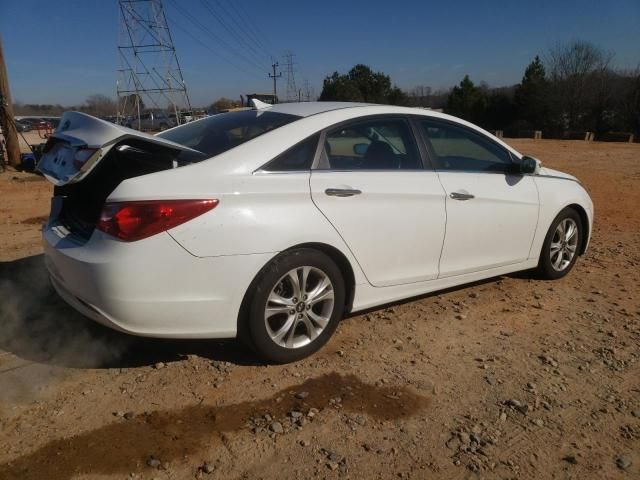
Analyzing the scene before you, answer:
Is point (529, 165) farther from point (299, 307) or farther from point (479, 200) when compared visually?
point (299, 307)

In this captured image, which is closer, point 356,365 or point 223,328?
point 223,328

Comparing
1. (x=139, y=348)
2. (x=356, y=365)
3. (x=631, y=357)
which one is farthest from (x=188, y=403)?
(x=631, y=357)

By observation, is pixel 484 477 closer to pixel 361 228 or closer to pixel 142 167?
pixel 361 228

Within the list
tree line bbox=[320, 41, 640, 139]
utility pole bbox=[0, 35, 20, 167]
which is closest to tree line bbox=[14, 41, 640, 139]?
tree line bbox=[320, 41, 640, 139]

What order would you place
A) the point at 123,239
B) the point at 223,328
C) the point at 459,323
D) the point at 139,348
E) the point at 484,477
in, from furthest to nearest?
the point at 459,323 < the point at 139,348 < the point at 223,328 < the point at 123,239 < the point at 484,477

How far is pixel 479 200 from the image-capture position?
387cm

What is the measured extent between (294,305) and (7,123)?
1251 centimetres

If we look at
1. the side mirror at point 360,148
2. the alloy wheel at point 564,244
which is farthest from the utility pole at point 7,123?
the alloy wheel at point 564,244

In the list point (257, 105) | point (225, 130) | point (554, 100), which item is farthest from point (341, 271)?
point (554, 100)

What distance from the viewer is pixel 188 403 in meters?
2.77

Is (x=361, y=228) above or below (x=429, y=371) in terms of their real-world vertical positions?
above

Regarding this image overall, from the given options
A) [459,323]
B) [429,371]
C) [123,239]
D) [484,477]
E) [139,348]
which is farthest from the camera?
[459,323]

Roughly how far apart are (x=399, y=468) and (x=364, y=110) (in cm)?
229

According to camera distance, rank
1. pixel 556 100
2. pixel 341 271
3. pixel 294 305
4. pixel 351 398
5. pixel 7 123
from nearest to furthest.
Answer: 1. pixel 351 398
2. pixel 294 305
3. pixel 341 271
4. pixel 7 123
5. pixel 556 100
